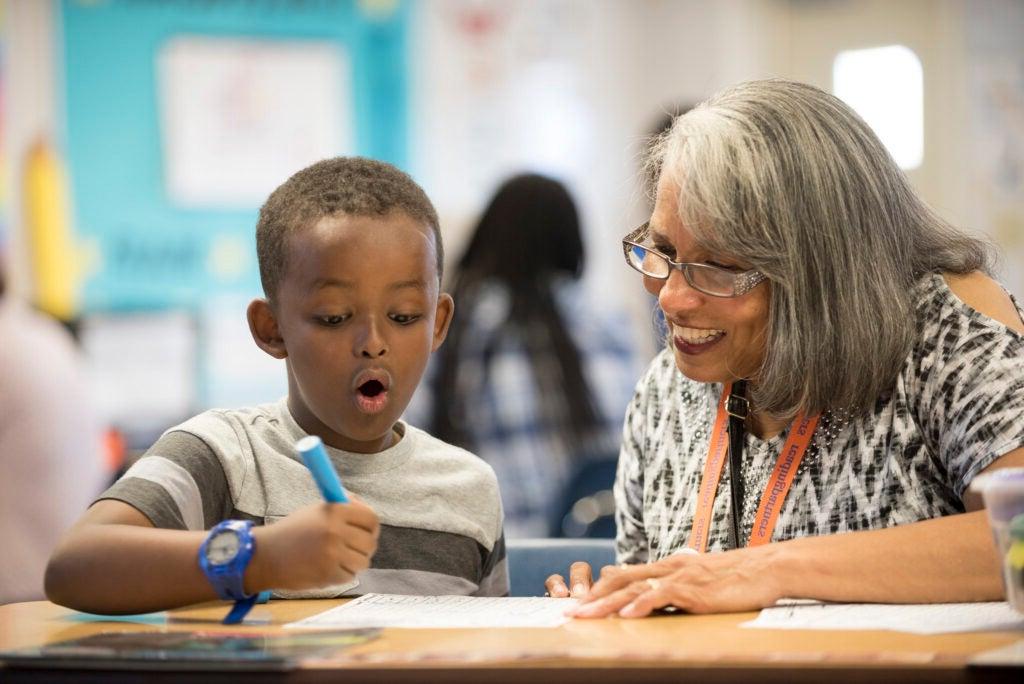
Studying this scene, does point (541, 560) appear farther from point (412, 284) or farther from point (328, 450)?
point (412, 284)

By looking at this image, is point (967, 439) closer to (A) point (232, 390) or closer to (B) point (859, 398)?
(B) point (859, 398)

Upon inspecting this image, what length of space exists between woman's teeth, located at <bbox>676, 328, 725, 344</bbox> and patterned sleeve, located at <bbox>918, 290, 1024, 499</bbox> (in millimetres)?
248

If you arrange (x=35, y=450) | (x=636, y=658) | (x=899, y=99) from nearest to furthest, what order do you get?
(x=636, y=658)
(x=35, y=450)
(x=899, y=99)

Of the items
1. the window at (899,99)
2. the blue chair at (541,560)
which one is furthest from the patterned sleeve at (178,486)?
the window at (899,99)

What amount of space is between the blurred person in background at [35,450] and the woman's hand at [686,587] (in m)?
1.79

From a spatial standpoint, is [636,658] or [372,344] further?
[372,344]

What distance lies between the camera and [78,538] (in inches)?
52.4

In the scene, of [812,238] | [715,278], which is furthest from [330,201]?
[812,238]

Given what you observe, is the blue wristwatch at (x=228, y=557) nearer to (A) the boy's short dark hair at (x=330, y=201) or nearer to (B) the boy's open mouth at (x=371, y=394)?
(B) the boy's open mouth at (x=371, y=394)

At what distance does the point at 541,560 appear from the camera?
74.8 inches

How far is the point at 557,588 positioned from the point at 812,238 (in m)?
0.53

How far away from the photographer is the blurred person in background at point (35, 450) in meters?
2.84

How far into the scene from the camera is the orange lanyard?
5.41 feet

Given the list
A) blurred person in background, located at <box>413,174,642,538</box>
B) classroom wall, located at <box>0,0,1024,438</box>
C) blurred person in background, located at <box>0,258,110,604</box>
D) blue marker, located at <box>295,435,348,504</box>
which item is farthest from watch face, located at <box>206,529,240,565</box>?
classroom wall, located at <box>0,0,1024,438</box>
